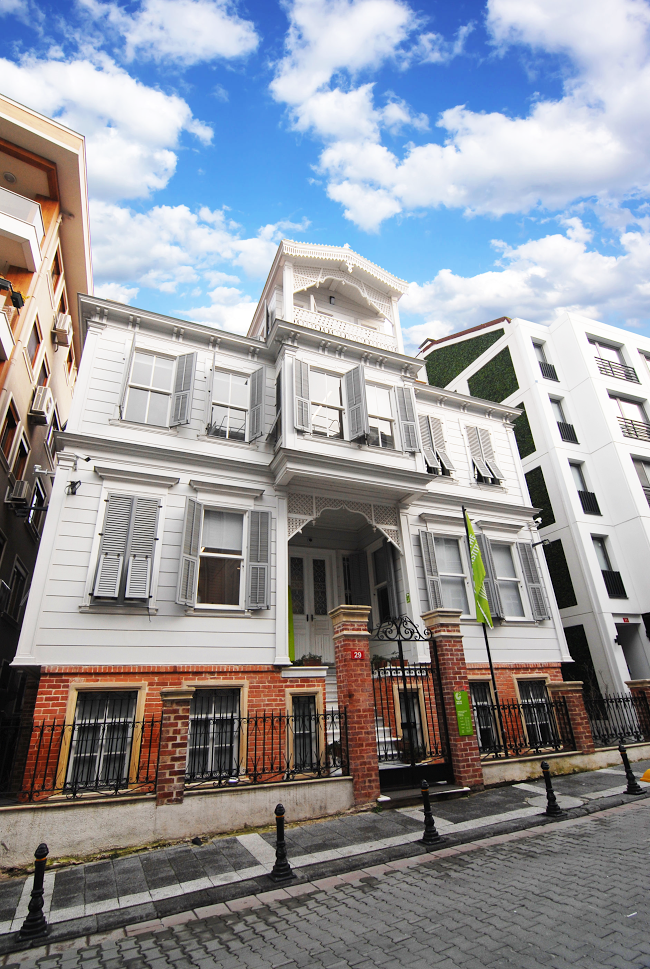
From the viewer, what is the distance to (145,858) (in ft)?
21.4

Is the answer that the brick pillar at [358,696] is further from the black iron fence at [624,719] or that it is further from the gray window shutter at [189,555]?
the black iron fence at [624,719]

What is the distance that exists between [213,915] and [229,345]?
11.9 metres

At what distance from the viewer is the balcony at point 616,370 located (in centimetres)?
2220

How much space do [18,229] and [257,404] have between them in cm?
821

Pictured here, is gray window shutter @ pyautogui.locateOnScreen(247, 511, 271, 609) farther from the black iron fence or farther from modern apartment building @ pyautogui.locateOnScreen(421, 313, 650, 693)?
the black iron fence

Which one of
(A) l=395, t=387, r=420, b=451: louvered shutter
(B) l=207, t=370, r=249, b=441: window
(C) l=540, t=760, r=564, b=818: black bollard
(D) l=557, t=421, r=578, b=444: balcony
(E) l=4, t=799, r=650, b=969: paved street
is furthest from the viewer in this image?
(D) l=557, t=421, r=578, b=444: balcony

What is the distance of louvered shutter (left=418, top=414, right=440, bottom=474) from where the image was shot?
15438mm

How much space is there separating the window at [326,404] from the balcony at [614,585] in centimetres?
1192

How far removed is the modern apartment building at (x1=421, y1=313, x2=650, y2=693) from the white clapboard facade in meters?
3.25

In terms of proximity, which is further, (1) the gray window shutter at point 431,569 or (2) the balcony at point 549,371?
(2) the balcony at point 549,371

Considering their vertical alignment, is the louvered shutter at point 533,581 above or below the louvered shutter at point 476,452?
below

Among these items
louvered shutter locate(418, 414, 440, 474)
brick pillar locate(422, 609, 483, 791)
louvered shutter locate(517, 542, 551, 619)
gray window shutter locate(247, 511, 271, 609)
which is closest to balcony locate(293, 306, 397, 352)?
louvered shutter locate(418, 414, 440, 474)

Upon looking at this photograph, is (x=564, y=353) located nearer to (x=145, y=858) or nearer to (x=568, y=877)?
(x=568, y=877)

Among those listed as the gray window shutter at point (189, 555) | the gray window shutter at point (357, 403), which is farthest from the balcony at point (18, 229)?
the gray window shutter at point (357, 403)
